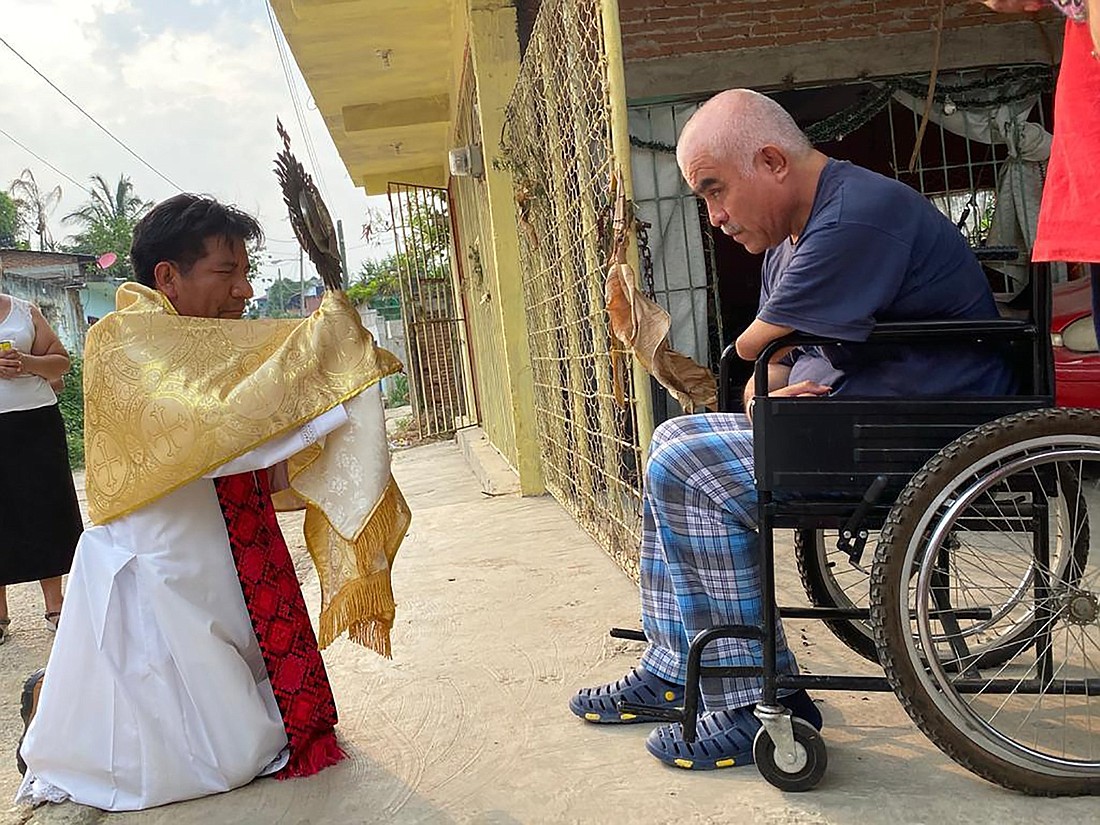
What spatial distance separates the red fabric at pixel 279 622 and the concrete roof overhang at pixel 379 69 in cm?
443

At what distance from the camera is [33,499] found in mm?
4023

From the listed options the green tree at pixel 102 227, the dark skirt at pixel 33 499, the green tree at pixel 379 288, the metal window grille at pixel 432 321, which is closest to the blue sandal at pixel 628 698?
the dark skirt at pixel 33 499

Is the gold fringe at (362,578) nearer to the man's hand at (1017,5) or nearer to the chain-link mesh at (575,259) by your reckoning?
the chain-link mesh at (575,259)

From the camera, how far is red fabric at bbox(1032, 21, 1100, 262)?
170 cm

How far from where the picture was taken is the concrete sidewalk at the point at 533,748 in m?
1.88

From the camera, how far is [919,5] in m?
6.64

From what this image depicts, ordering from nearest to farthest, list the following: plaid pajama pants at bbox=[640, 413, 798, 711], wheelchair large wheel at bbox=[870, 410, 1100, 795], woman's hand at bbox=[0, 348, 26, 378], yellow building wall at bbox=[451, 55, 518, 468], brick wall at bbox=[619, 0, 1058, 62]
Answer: wheelchair large wheel at bbox=[870, 410, 1100, 795], plaid pajama pants at bbox=[640, 413, 798, 711], woman's hand at bbox=[0, 348, 26, 378], brick wall at bbox=[619, 0, 1058, 62], yellow building wall at bbox=[451, 55, 518, 468]

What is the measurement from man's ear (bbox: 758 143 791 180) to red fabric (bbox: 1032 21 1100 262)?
468mm

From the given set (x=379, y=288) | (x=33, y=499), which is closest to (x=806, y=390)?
(x=33, y=499)

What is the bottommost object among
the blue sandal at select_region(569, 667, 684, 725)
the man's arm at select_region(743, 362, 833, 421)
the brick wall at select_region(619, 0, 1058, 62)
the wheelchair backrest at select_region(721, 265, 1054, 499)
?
the blue sandal at select_region(569, 667, 684, 725)

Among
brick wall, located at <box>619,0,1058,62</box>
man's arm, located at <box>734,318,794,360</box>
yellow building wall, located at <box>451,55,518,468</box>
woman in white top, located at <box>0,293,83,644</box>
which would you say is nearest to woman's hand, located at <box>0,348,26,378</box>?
woman in white top, located at <box>0,293,83,644</box>

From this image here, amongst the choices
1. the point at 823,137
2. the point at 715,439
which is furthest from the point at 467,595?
the point at 823,137

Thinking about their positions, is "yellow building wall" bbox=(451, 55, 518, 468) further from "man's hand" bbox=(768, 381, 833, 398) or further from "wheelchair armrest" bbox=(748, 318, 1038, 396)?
"wheelchair armrest" bbox=(748, 318, 1038, 396)

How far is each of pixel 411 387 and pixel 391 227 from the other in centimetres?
216
